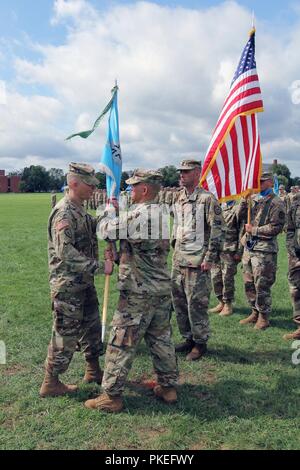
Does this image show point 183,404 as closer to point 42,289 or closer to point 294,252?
point 294,252

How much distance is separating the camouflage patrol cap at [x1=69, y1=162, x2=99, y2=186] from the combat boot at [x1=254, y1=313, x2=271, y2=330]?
3810 millimetres

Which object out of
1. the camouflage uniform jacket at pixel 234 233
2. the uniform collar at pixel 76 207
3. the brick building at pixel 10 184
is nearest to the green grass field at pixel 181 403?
the camouflage uniform jacket at pixel 234 233

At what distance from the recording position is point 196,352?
18.1ft

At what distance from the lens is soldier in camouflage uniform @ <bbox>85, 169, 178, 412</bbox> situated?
4.06 metres

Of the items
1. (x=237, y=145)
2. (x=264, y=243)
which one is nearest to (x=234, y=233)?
(x=264, y=243)

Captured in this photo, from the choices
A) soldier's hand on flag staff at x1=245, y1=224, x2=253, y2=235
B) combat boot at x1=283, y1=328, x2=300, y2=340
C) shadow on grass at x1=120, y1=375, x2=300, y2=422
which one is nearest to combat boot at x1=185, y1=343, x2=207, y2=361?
shadow on grass at x1=120, y1=375, x2=300, y2=422

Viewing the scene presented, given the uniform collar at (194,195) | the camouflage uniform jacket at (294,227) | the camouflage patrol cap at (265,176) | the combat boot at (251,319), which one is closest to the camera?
the uniform collar at (194,195)

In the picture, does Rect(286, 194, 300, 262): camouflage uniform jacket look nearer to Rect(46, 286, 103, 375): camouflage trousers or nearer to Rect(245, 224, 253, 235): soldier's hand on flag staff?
Rect(245, 224, 253, 235): soldier's hand on flag staff

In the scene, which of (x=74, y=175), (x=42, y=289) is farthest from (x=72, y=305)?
(x=42, y=289)

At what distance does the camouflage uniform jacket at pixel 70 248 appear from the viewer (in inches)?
164

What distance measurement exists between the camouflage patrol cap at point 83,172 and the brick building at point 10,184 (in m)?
119

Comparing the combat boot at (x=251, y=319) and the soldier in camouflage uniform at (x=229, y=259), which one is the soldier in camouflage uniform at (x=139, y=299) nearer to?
the combat boot at (x=251, y=319)
